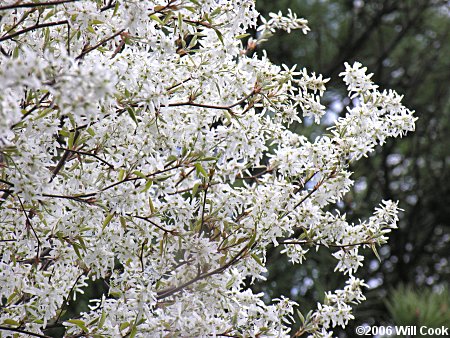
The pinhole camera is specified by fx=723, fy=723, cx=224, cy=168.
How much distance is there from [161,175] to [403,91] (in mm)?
5346

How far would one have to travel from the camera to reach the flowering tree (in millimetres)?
2055

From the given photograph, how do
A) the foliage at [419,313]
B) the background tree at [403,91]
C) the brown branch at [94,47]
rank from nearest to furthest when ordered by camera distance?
1. the brown branch at [94,47]
2. the foliage at [419,313]
3. the background tree at [403,91]

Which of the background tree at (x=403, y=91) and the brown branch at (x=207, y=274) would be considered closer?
the brown branch at (x=207, y=274)

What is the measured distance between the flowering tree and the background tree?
400 centimetres

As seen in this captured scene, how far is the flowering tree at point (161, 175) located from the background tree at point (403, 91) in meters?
4.00

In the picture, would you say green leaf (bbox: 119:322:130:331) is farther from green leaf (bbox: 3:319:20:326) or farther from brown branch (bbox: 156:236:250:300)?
green leaf (bbox: 3:319:20:326)

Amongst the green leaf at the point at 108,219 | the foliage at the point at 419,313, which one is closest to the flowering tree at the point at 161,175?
the green leaf at the point at 108,219

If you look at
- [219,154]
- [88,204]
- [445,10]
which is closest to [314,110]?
[219,154]

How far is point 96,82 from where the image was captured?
149 cm

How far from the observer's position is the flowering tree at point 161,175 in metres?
2.05

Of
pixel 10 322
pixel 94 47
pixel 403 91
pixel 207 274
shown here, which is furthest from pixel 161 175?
pixel 403 91

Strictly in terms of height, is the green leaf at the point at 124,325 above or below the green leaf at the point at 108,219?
below

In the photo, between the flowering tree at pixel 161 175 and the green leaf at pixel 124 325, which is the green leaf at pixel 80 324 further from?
the green leaf at pixel 124 325

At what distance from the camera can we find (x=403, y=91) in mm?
7145
